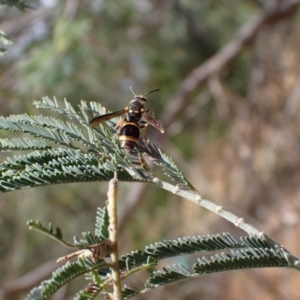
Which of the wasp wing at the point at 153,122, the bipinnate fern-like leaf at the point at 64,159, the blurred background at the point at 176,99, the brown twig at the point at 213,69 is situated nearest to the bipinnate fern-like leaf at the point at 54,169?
the bipinnate fern-like leaf at the point at 64,159

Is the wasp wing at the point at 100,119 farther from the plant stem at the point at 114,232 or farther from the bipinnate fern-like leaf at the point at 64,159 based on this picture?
the plant stem at the point at 114,232

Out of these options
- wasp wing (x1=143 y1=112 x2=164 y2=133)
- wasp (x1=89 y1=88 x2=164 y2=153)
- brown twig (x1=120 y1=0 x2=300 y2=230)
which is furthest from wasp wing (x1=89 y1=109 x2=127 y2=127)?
brown twig (x1=120 y1=0 x2=300 y2=230)

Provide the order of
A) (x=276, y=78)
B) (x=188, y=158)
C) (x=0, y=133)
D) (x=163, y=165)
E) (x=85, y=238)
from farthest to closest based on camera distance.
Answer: (x=188, y=158), (x=276, y=78), (x=0, y=133), (x=163, y=165), (x=85, y=238)

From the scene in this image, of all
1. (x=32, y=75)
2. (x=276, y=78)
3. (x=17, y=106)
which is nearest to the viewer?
(x=32, y=75)

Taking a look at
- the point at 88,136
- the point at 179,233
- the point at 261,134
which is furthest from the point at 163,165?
the point at 179,233

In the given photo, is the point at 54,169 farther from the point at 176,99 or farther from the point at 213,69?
the point at 213,69

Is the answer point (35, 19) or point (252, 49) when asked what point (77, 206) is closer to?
point (35, 19)
